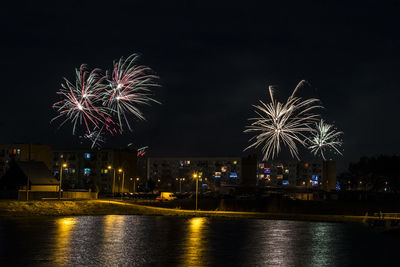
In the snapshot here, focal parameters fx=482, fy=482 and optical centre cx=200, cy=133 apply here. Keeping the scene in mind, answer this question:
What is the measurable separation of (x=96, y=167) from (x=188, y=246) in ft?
302

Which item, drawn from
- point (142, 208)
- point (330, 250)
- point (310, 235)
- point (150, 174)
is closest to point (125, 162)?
point (150, 174)

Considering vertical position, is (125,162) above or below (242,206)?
above

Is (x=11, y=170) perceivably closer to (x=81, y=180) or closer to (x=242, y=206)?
(x=242, y=206)

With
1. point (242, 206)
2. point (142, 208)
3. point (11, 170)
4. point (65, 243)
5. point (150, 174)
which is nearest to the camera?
point (65, 243)

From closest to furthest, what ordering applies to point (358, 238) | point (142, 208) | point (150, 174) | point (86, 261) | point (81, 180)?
point (86, 261), point (358, 238), point (142, 208), point (81, 180), point (150, 174)

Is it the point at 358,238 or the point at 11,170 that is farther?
the point at 11,170

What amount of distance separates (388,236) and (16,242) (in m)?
26.8

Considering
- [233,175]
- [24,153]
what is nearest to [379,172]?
[233,175]

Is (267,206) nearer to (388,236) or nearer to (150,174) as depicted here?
(388,236)

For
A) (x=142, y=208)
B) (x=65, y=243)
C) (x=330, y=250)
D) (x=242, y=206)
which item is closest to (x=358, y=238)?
(x=330, y=250)

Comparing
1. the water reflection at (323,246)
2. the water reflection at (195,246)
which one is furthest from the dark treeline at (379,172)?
the water reflection at (195,246)

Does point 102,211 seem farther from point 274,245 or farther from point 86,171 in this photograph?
point 86,171

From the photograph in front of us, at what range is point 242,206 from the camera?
76.5 m

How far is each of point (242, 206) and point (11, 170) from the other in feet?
116
